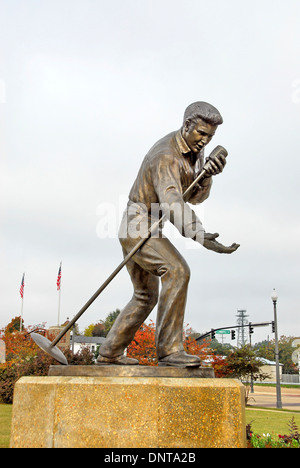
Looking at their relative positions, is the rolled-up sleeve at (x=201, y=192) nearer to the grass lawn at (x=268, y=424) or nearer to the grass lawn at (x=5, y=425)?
the grass lawn at (x=5, y=425)

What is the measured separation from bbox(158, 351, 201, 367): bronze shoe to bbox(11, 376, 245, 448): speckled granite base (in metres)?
0.26

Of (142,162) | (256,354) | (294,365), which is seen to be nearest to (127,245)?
(142,162)

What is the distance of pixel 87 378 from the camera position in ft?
13.4

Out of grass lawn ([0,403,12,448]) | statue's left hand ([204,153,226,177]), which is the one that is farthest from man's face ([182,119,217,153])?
grass lawn ([0,403,12,448])

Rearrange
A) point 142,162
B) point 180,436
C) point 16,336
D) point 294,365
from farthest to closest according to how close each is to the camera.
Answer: point 294,365, point 16,336, point 142,162, point 180,436

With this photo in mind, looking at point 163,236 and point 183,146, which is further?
point 183,146

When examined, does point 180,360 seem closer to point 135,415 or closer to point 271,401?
point 135,415

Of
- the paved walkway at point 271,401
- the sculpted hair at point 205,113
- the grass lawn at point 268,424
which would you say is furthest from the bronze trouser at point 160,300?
the paved walkway at point 271,401

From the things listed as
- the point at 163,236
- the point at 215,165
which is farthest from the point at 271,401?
the point at 215,165

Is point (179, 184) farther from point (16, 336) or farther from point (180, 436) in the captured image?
point (16, 336)

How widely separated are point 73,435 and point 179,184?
98.8 inches

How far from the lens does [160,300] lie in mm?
4559

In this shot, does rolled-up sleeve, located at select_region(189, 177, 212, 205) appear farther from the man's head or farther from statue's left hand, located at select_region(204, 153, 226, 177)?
the man's head

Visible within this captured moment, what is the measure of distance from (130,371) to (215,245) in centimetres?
141
